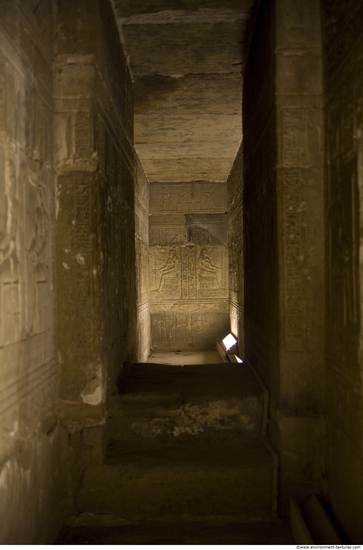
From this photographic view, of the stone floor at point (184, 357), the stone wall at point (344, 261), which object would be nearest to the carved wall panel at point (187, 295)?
the stone floor at point (184, 357)

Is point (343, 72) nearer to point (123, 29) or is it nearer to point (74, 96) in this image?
point (74, 96)

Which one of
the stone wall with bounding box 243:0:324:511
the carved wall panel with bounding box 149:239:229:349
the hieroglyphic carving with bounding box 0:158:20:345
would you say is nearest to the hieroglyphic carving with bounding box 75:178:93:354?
the hieroglyphic carving with bounding box 0:158:20:345

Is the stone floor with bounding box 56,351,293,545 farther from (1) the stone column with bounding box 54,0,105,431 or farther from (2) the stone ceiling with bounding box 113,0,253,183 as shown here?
(2) the stone ceiling with bounding box 113,0,253,183

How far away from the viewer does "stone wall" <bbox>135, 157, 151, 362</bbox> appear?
6539 mm

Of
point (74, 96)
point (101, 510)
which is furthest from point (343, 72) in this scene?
point (101, 510)

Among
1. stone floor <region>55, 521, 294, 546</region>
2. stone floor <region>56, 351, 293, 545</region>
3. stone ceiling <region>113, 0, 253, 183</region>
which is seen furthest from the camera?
stone ceiling <region>113, 0, 253, 183</region>

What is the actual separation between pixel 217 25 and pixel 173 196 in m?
5.09

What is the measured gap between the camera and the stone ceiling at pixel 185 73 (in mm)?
3160

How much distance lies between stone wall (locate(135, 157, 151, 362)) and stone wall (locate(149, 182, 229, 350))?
0.36m

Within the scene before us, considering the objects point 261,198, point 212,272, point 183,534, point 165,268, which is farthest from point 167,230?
point 183,534

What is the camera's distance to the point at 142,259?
7242 mm

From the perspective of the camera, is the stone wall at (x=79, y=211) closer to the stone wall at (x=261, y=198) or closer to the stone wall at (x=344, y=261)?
the stone wall at (x=261, y=198)

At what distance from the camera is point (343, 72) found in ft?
7.35

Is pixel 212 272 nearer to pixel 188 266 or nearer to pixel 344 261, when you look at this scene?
pixel 188 266
